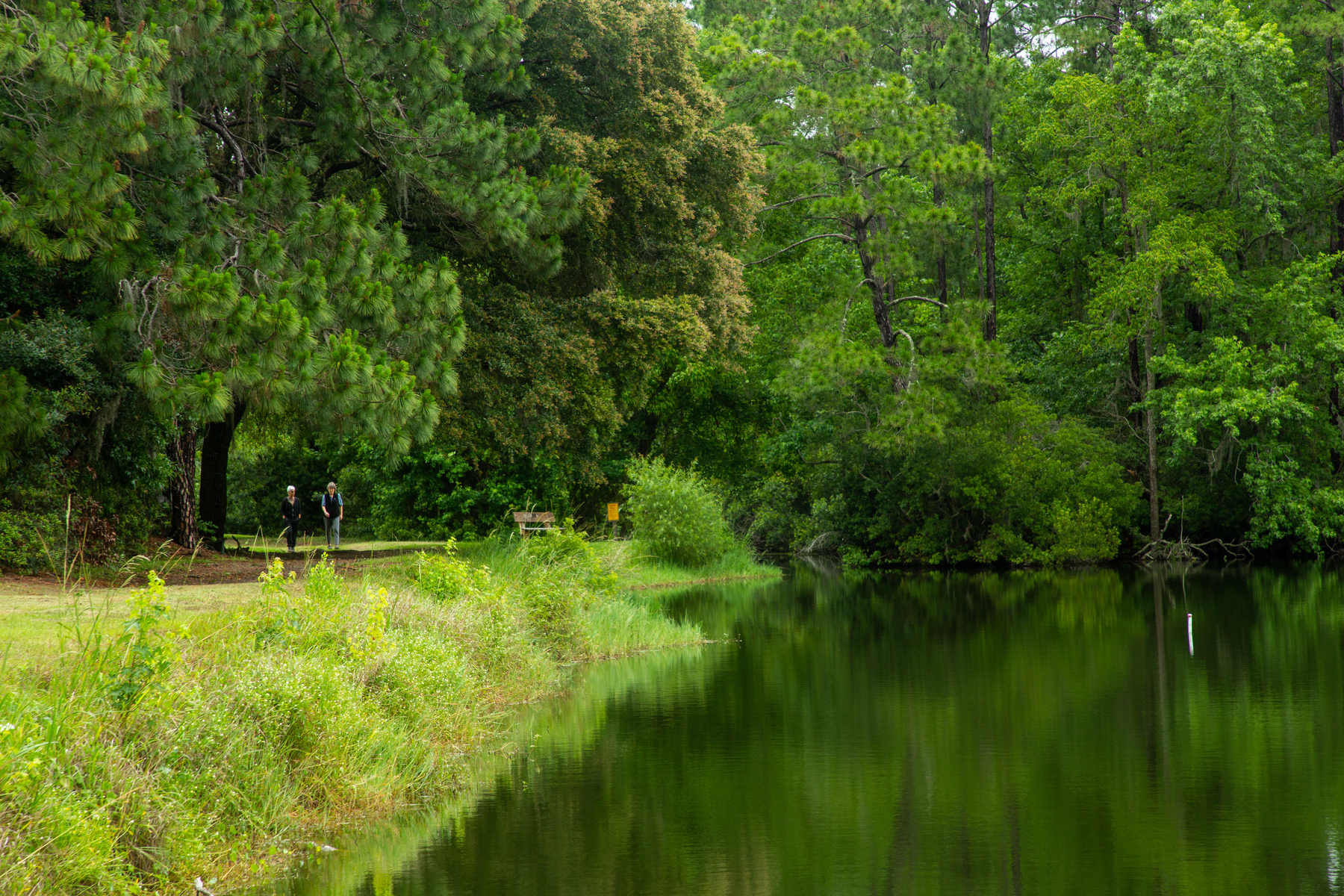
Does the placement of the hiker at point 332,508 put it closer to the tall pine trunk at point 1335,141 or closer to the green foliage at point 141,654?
the green foliage at point 141,654

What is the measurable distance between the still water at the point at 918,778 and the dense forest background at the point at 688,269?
604 centimetres

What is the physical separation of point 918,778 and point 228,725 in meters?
4.94

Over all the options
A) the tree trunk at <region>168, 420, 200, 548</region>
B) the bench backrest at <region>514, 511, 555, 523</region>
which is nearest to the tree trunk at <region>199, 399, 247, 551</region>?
the tree trunk at <region>168, 420, 200, 548</region>

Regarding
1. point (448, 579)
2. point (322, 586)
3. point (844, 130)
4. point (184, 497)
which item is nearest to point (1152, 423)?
point (844, 130)

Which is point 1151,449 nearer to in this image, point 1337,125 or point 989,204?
point 989,204

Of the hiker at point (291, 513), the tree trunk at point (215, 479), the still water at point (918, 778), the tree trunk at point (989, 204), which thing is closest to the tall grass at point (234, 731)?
the still water at point (918, 778)

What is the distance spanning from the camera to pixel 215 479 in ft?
86.9

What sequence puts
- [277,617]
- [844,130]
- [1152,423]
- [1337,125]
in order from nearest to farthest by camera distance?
[277,617] < [844,130] < [1152,423] < [1337,125]

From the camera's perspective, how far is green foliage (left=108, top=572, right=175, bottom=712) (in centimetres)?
732

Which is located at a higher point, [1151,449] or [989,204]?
[989,204]

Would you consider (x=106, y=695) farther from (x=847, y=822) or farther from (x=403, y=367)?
(x=403, y=367)

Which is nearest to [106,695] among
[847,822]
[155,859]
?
[155,859]

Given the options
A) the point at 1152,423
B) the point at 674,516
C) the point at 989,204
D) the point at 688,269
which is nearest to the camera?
the point at 688,269

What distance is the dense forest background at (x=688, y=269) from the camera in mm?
16062
